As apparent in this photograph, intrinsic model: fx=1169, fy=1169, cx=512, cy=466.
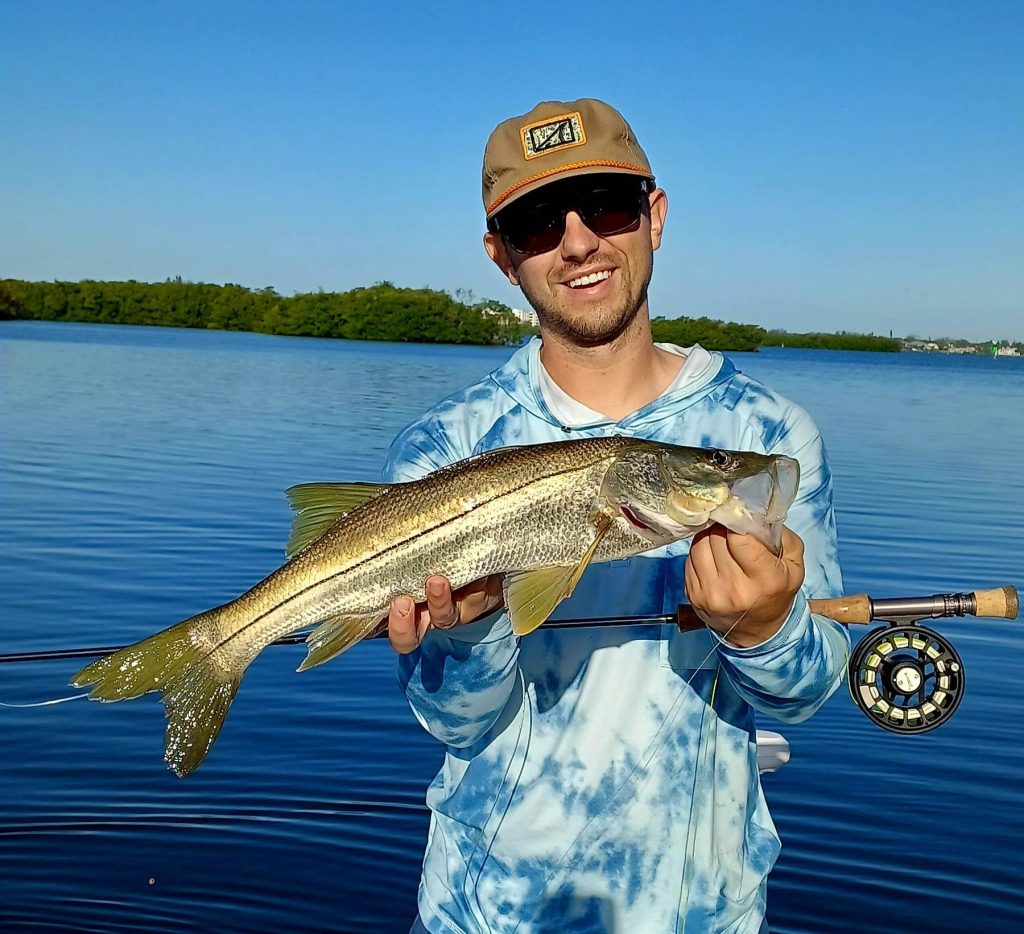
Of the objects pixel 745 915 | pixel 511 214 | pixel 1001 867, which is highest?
pixel 511 214

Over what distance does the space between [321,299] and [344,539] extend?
136 meters

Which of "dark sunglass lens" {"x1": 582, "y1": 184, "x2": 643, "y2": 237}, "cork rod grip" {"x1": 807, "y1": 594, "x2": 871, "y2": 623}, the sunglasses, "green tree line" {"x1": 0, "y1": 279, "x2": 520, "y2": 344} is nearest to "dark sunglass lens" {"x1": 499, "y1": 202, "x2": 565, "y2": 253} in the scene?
the sunglasses

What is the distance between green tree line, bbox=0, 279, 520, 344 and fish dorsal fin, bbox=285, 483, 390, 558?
12289 cm

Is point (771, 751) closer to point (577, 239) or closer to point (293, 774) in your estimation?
point (577, 239)

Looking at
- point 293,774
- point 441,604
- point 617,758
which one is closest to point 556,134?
point 441,604

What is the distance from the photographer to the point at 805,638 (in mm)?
3182

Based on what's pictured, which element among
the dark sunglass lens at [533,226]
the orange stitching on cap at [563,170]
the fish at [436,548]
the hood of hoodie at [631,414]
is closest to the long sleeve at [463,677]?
the fish at [436,548]

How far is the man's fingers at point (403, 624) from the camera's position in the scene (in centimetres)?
342

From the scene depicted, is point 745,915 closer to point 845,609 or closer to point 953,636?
point 845,609

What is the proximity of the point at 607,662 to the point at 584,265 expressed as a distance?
1289 millimetres

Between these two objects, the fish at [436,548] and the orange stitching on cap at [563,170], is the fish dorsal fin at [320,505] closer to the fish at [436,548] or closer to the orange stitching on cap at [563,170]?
the fish at [436,548]

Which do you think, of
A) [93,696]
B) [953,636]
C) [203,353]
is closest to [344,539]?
[93,696]

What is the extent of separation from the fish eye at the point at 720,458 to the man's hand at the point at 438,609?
74cm

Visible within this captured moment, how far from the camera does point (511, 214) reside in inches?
154
